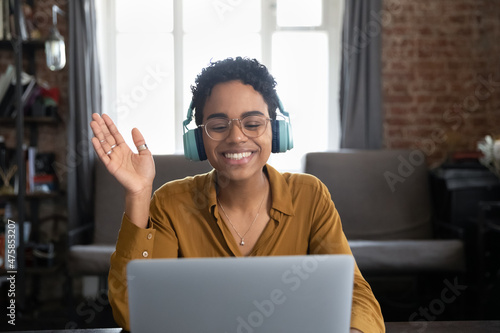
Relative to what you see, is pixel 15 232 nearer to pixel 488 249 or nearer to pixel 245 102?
pixel 245 102

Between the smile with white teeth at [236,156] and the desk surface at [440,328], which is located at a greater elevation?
the smile with white teeth at [236,156]

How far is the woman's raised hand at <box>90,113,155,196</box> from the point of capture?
114 centimetres

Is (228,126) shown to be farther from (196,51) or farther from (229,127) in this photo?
(196,51)

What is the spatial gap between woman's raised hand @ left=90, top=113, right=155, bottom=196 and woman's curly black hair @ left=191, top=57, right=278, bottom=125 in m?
0.22

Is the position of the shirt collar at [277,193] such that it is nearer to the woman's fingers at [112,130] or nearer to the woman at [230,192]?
the woman at [230,192]

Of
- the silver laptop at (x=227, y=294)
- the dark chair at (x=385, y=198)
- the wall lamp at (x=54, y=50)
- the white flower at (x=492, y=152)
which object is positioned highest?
the wall lamp at (x=54, y=50)

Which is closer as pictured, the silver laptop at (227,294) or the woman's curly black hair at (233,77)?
the silver laptop at (227,294)

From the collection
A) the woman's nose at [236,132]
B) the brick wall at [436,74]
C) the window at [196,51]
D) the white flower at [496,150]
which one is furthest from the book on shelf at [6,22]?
the white flower at [496,150]

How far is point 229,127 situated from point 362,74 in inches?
96.9

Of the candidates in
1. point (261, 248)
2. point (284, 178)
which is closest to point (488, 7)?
point (284, 178)

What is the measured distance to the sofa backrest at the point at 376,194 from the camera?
319cm

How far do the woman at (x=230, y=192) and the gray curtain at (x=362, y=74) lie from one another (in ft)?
7.20

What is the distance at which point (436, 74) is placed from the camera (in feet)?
11.9

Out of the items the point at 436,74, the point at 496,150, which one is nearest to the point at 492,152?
the point at 496,150
